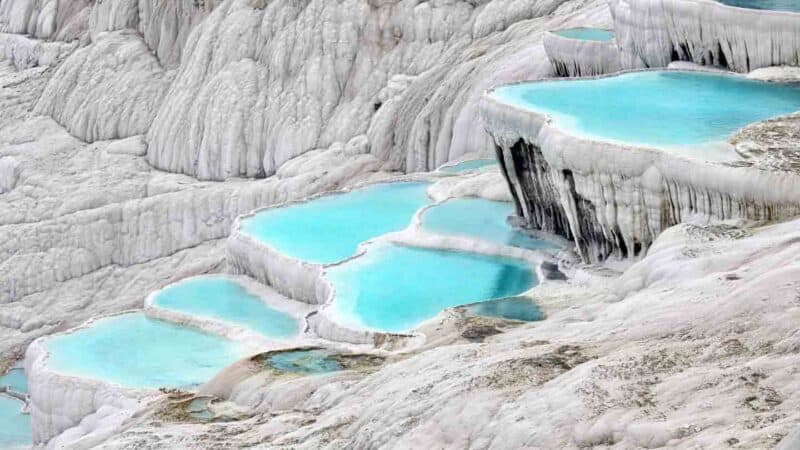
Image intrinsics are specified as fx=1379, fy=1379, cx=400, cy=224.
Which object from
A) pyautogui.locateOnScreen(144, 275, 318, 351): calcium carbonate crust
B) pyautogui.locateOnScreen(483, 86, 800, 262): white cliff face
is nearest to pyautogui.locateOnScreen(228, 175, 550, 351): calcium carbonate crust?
pyautogui.locateOnScreen(144, 275, 318, 351): calcium carbonate crust

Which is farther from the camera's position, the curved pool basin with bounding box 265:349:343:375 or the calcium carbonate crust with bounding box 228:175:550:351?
the calcium carbonate crust with bounding box 228:175:550:351

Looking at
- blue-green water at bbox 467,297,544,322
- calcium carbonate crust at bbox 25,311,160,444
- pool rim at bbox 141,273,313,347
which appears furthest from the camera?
pool rim at bbox 141,273,313,347

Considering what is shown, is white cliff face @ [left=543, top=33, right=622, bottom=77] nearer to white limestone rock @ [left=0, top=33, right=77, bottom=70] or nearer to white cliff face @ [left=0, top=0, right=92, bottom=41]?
white limestone rock @ [left=0, top=33, right=77, bottom=70]

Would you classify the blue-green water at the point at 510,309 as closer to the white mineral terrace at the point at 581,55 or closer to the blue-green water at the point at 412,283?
the blue-green water at the point at 412,283

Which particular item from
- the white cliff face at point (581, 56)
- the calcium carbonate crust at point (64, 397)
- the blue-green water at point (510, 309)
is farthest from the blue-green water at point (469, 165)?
the blue-green water at point (510, 309)

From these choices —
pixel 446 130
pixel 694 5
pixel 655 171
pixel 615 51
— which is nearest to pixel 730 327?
pixel 655 171

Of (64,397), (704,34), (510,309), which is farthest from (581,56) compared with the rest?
→ (64,397)

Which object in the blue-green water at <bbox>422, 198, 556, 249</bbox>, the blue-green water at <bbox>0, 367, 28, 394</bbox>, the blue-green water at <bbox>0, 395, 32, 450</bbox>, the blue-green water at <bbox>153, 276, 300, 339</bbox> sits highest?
the blue-green water at <bbox>422, 198, 556, 249</bbox>
